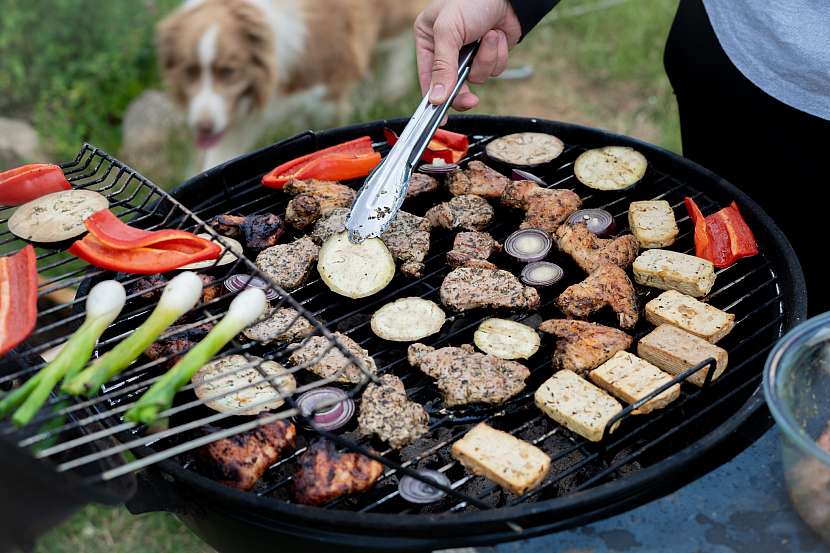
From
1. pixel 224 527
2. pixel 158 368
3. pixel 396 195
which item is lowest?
pixel 224 527

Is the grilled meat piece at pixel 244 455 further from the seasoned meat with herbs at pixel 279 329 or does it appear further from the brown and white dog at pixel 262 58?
the brown and white dog at pixel 262 58

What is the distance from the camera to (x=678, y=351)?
2.49 m

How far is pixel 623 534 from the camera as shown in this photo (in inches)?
85.7

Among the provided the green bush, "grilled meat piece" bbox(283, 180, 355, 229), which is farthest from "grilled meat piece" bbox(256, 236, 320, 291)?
the green bush

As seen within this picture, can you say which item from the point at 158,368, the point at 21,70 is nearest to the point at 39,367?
the point at 158,368

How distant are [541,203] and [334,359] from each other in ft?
3.73

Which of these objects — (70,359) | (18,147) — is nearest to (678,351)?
(70,359)

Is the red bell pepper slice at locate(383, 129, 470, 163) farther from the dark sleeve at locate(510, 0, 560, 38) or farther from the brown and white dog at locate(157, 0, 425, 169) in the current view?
the brown and white dog at locate(157, 0, 425, 169)

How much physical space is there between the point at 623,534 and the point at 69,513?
145 cm

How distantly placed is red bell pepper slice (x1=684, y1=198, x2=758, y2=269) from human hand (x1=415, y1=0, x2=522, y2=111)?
1069mm

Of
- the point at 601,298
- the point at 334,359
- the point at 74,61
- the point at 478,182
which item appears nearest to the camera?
the point at 334,359

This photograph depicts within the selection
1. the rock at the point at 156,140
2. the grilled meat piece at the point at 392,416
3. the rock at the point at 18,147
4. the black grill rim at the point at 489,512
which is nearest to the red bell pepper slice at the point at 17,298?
the black grill rim at the point at 489,512

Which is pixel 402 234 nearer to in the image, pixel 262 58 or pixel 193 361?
pixel 193 361

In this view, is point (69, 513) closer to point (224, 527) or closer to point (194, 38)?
point (224, 527)
